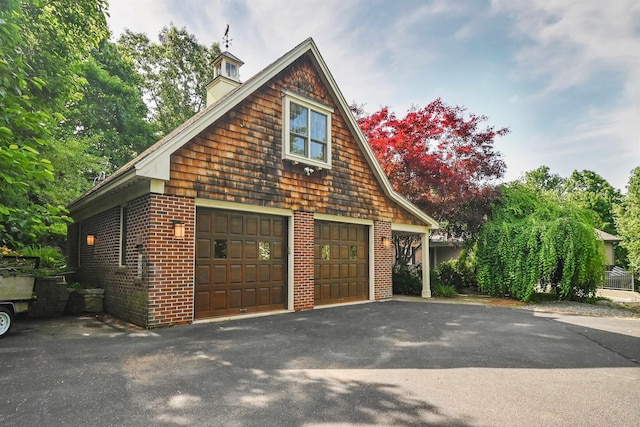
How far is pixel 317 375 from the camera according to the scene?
4023mm

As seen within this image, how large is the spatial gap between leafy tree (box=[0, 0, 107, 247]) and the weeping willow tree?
483 inches

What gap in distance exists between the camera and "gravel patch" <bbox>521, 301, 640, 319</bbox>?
9.37 m

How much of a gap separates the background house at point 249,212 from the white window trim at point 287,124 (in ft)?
0.09

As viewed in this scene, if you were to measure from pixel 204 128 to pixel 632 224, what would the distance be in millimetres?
18507

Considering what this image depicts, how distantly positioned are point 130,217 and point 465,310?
8.41 metres

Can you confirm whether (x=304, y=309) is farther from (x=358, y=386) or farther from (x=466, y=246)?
(x=466, y=246)

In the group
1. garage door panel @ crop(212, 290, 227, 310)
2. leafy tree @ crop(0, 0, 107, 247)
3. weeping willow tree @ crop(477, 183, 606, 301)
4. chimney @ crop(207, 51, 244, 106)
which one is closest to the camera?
leafy tree @ crop(0, 0, 107, 247)

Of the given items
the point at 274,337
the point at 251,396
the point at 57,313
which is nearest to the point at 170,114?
the point at 57,313

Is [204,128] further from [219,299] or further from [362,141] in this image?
[362,141]

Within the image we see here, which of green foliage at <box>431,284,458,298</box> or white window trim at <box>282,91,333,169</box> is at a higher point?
white window trim at <box>282,91,333,169</box>

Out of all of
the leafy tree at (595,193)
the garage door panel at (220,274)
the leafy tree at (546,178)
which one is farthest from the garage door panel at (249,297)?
the leafy tree at (546,178)

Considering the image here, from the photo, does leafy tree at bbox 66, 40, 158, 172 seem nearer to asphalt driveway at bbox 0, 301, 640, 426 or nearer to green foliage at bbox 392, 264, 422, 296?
asphalt driveway at bbox 0, 301, 640, 426

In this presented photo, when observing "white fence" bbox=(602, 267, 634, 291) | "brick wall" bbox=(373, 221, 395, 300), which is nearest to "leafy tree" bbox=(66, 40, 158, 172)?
"brick wall" bbox=(373, 221, 395, 300)

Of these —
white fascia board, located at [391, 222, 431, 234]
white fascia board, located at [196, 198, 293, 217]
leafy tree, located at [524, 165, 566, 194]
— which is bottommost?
white fascia board, located at [391, 222, 431, 234]
